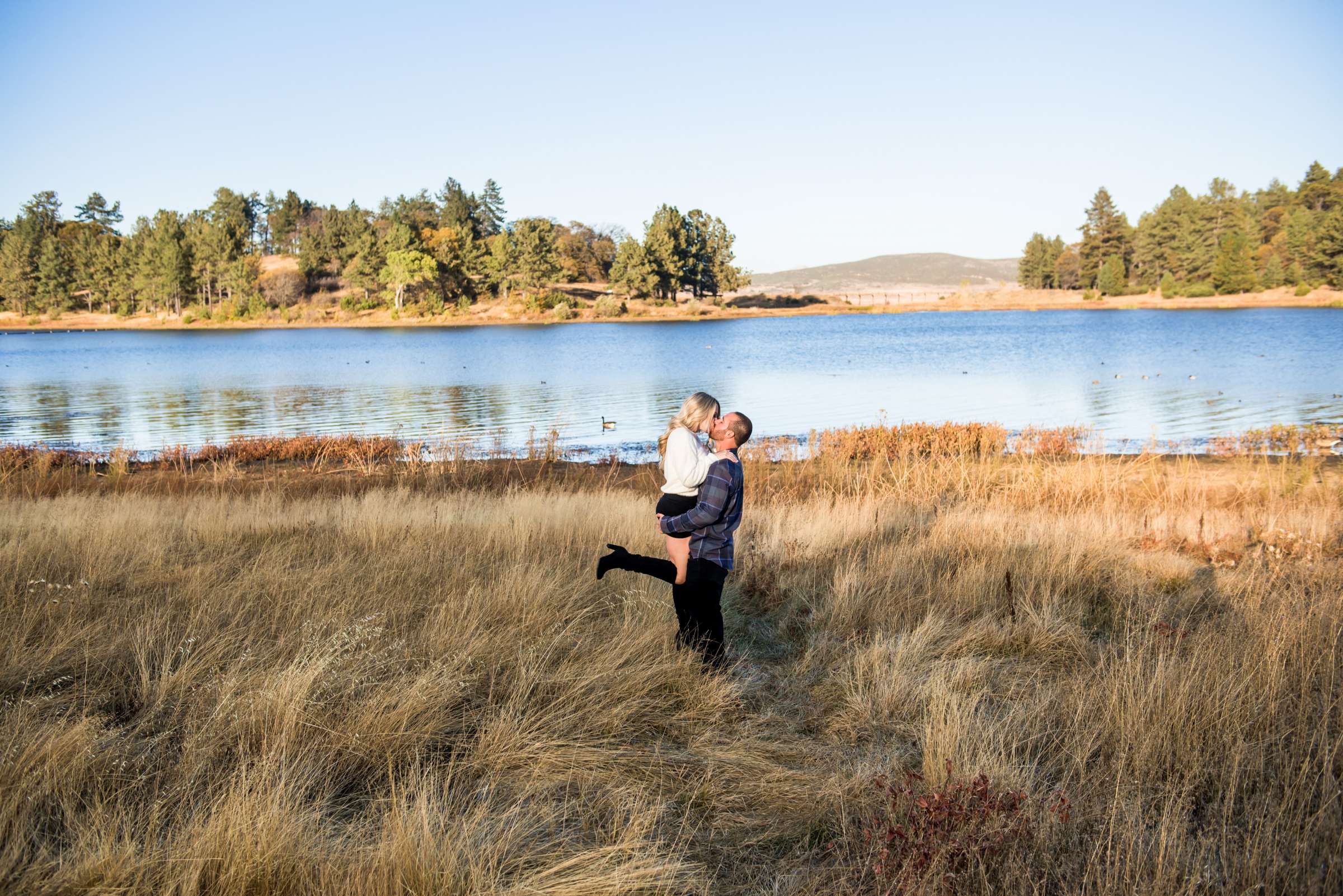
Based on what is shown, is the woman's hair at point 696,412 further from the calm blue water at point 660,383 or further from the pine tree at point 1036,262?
Answer: the pine tree at point 1036,262

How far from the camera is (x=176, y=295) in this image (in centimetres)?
9606

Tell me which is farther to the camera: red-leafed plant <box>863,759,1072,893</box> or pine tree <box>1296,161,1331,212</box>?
pine tree <box>1296,161,1331,212</box>

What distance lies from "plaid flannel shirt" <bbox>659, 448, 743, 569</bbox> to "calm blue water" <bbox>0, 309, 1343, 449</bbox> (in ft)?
32.2

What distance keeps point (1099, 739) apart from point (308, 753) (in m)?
3.60

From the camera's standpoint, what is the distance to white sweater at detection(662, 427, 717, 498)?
4613 millimetres

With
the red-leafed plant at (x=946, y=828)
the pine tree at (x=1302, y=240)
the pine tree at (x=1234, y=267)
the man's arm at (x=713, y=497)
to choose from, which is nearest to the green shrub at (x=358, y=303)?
the pine tree at (x=1234, y=267)

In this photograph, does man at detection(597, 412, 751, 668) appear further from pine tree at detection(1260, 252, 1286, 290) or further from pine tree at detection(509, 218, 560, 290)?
pine tree at detection(1260, 252, 1286, 290)

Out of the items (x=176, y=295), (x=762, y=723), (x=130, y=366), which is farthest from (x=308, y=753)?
(x=176, y=295)

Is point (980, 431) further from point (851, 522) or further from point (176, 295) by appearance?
point (176, 295)

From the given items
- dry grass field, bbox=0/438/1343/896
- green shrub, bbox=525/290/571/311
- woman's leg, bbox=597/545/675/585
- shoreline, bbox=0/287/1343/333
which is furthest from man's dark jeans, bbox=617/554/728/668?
green shrub, bbox=525/290/571/311

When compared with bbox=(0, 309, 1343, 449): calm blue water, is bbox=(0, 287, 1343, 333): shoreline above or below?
above

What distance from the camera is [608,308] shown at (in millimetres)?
95750

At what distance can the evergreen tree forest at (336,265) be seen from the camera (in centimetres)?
9400

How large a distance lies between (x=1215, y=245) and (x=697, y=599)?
11265 centimetres
